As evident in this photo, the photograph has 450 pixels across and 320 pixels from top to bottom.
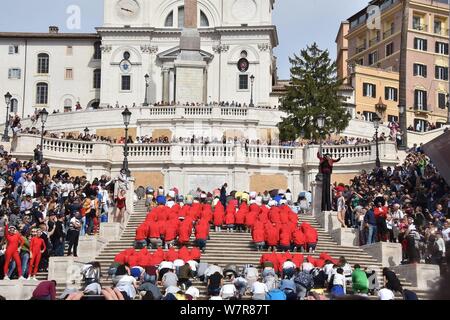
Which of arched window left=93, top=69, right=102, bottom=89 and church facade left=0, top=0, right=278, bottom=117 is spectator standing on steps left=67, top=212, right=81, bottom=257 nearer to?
church facade left=0, top=0, right=278, bottom=117

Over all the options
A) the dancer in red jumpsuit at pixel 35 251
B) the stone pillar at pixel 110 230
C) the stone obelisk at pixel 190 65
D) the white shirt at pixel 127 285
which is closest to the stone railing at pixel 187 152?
the stone pillar at pixel 110 230

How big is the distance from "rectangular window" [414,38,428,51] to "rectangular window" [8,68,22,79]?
37.3 metres

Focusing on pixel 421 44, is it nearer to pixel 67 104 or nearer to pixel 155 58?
pixel 155 58

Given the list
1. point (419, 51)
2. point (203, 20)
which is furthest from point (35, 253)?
point (419, 51)

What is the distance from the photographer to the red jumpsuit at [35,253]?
25.8 meters

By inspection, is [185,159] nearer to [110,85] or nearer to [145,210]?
[145,210]

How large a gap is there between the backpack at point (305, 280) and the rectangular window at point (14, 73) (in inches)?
2849

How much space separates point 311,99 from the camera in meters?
60.8

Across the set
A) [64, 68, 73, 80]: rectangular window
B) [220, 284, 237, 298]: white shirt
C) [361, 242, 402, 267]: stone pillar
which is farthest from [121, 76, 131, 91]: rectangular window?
Answer: [220, 284, 237, 298]: white shirt

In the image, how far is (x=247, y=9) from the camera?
88.9m

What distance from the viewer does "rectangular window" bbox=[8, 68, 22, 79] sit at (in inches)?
3622

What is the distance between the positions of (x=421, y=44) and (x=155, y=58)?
81.2 feet

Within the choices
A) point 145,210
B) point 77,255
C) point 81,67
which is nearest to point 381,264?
point 77,255
